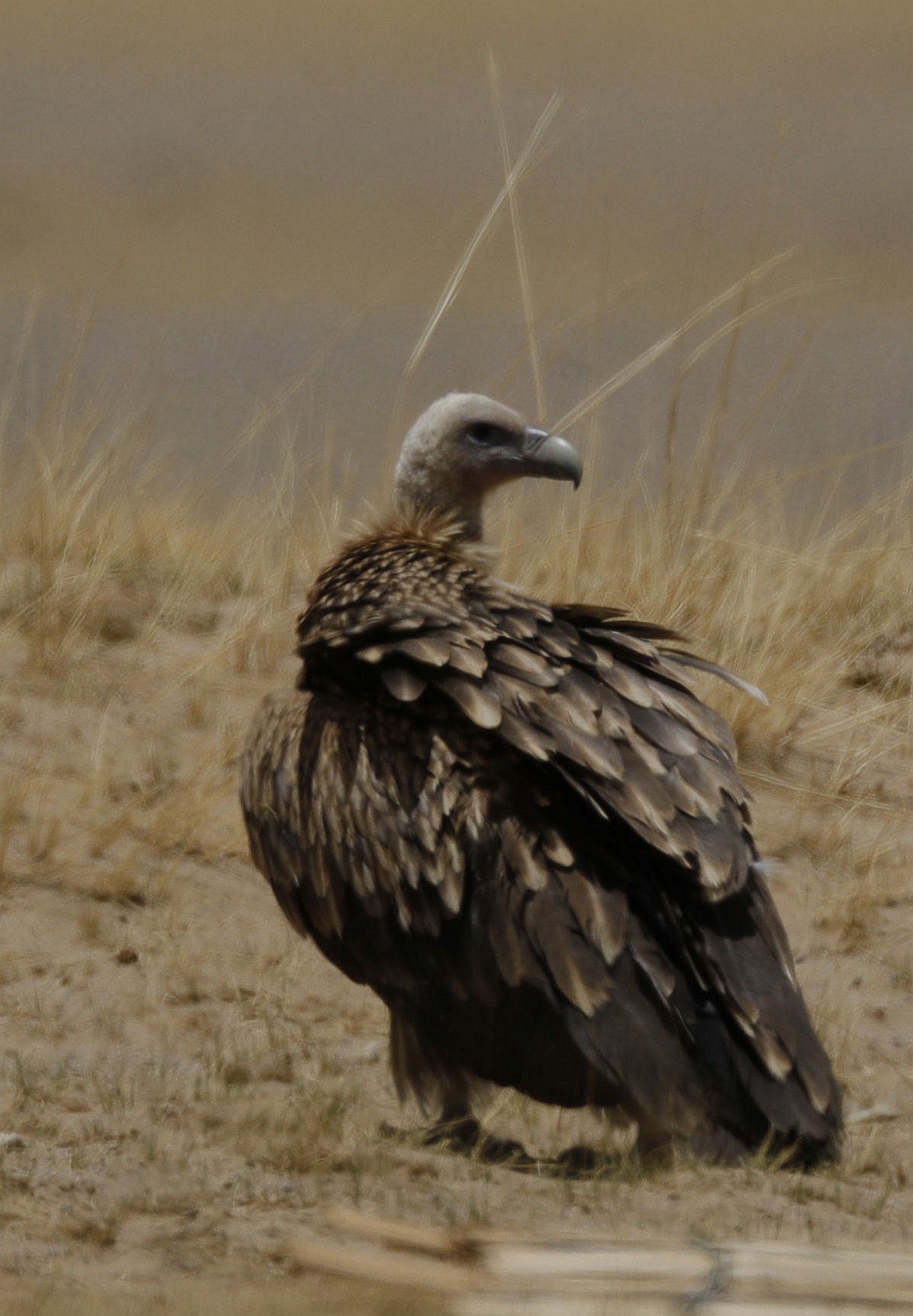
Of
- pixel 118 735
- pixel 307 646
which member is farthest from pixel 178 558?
pixel 307 646

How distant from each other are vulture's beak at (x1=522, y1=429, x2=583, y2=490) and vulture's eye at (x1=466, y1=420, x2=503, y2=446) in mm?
78

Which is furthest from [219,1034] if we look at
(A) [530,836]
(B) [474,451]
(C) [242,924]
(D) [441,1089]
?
(B) [474,451]

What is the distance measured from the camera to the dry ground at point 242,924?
364 cm

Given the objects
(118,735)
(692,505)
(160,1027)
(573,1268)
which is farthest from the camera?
(692,505)

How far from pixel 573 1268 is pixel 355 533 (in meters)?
2.68

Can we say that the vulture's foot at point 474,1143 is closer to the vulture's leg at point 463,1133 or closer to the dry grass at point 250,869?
the vulture's leg at point 463,1133

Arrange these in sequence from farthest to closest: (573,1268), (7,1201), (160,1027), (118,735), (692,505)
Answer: (692,505) → (118,735) → (160,1027) → (7,1201) → (573,1268)

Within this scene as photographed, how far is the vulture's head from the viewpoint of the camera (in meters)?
5.33

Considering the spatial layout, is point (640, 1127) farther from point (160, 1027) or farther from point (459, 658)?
point (160, 1027)

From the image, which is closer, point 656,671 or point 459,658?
point 459,658

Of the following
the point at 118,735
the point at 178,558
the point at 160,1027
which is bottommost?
the point at 160,1027

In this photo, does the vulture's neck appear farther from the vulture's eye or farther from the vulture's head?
the vulture's eye

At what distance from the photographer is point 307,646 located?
4660 mm

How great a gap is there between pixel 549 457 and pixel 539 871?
1.56 meters
